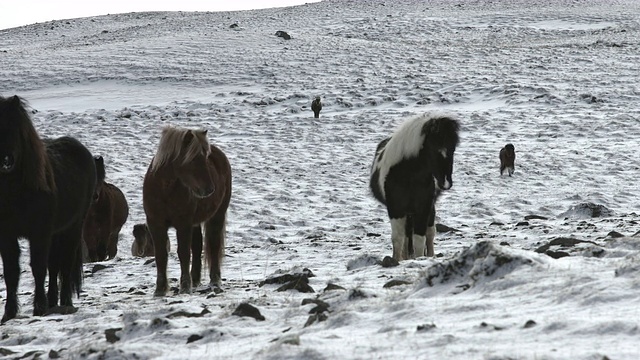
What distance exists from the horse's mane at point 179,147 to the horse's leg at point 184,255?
0.63 meters

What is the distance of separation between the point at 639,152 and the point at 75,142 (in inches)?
666

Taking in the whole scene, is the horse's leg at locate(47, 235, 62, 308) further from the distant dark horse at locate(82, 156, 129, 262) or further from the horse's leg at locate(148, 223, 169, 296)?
the distant dark horse at locate(82, 156, 129, 262)

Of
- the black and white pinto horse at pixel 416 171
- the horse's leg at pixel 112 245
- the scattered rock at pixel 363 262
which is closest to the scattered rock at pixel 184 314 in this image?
the scattered rock at pixel 363 262

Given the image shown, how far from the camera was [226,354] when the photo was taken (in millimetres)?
4031

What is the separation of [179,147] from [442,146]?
2.71m

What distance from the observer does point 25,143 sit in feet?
21.4

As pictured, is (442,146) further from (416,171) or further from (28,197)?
(28,197)

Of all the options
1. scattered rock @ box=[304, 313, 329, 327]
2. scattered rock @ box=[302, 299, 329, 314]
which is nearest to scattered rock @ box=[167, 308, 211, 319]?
scattered rock @ box=[302, 299, 329, 314]

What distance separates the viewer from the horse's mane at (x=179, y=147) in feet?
24.8

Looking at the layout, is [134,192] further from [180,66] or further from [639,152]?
[180,66]

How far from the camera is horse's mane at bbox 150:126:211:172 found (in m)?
7.55

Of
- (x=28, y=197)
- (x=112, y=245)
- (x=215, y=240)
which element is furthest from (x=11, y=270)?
(x=112, y=245)

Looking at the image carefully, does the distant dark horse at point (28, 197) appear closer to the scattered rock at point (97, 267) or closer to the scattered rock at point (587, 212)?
the scattered rock at point (97, 267)

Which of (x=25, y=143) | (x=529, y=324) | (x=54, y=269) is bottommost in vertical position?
(x=54, y=269)
